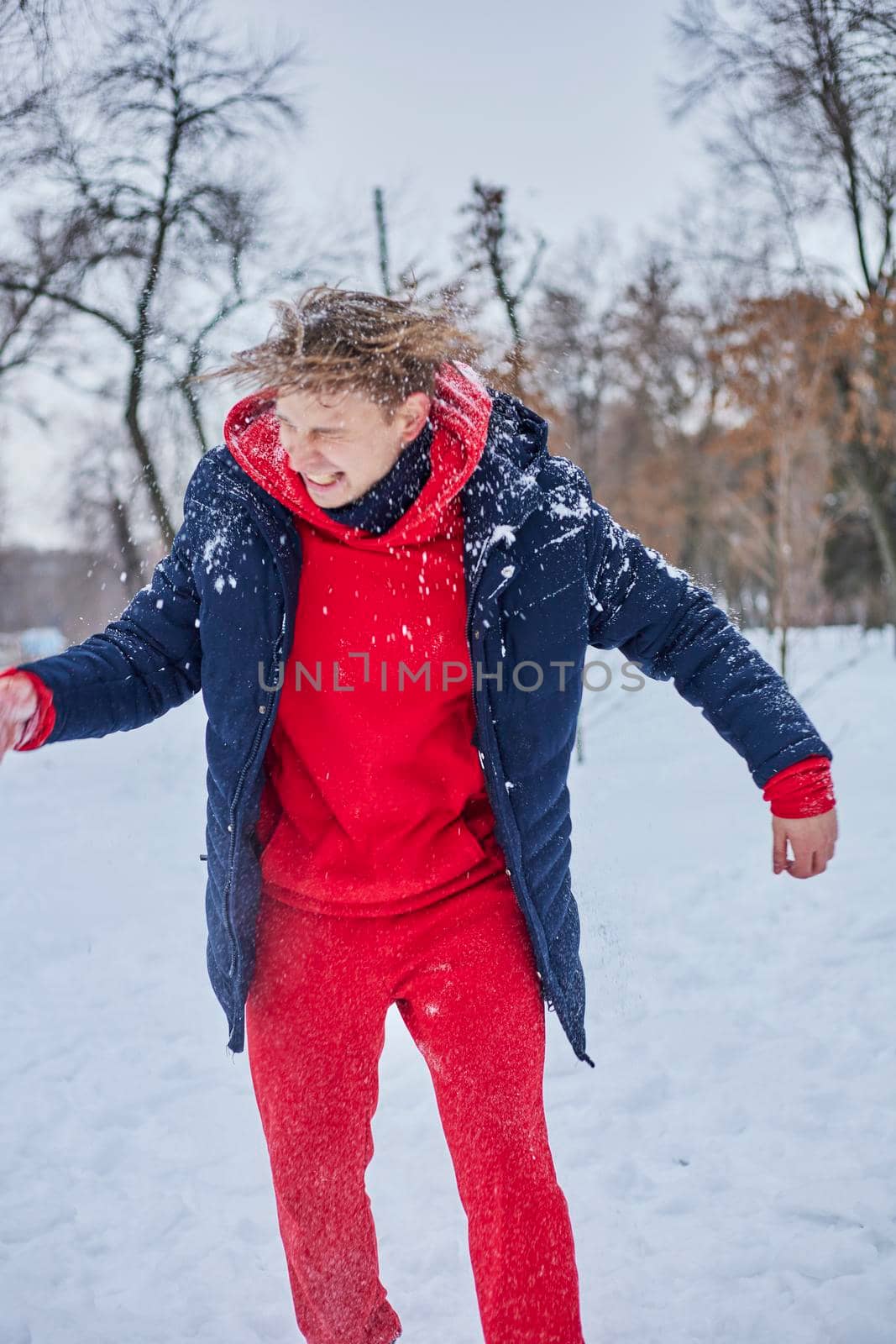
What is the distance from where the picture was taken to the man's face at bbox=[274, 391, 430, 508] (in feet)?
5.10

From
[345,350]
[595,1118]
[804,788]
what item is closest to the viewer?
[345,350]

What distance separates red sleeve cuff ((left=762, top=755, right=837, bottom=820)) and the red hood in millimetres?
766

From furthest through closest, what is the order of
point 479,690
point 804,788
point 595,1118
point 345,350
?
point 595,1118
point 804,788
point 479,690
point 345,350

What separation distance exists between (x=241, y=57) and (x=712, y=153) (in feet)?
15.0

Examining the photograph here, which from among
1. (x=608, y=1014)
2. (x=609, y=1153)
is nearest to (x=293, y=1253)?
(x=609, y=1153)

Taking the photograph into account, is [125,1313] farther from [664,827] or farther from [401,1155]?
[664,827]

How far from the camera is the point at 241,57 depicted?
575cm

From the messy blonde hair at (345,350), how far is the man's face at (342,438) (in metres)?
0.02

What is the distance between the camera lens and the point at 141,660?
70.1 inches

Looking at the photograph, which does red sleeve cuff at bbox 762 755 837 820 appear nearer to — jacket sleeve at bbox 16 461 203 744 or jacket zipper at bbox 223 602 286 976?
jacket zipper at bbox 223 602 286 976

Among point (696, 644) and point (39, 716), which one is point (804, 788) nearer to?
point (696, 644)

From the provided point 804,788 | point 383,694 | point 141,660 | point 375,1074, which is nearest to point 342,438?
point 383,694

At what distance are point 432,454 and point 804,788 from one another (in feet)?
2.84

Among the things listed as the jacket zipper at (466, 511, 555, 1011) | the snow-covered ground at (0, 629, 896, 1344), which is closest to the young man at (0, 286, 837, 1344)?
the jacket zipper at (466, 511, 555, 1011)
